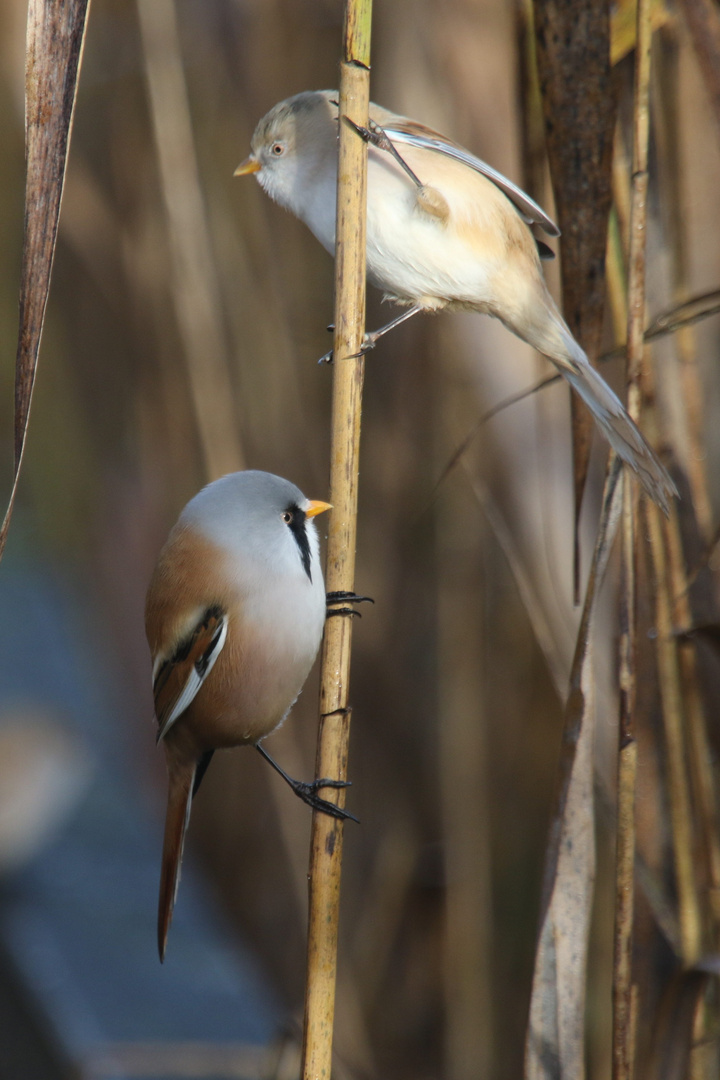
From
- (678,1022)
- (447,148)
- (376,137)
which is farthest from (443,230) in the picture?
(678,1022)

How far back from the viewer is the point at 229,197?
7.29 ft

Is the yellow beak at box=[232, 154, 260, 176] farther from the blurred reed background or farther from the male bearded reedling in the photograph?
the blurred reed background

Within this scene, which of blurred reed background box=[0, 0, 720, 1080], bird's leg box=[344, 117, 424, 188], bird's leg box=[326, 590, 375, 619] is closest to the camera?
bird's leg box=[344, 117, 424, 188]

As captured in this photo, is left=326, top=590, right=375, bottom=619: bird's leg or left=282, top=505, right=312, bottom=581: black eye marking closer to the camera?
left=326, top=590, right=375, bottom=619: bird's leg

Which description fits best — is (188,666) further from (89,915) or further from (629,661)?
(89,915)

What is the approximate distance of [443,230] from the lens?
1.14 m

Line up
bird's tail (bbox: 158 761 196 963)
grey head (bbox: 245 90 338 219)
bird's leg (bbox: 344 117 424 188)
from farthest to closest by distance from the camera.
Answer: grey head (bbox: 245 90 338 219) < bird's tail (bbox: 158 761 196 963) < bird's leg (bbox: 344 117 424 188)

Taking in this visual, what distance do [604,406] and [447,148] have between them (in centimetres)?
36

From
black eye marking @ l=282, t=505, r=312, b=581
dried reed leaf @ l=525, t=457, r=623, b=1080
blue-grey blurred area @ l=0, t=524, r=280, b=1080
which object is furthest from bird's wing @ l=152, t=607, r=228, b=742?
blue-grey blurred area @ l=0, t=524, r=280, b=1080

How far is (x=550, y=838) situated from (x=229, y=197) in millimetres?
1777

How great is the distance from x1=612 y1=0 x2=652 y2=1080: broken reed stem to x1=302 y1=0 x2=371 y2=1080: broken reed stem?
0.28m

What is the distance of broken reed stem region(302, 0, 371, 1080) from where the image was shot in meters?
0.89

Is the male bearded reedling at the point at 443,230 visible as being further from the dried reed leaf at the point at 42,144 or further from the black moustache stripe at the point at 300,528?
the dried reed leaf at the point at 42,144

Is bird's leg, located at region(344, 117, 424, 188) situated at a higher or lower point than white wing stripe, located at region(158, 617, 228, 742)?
higher
